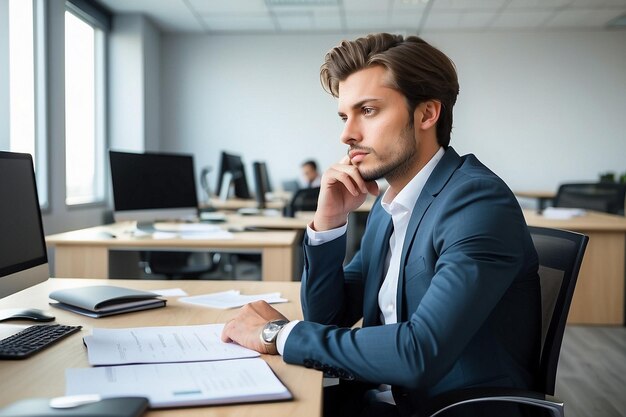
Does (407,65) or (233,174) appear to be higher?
(407,65)

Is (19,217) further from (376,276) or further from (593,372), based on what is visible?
(593,372)

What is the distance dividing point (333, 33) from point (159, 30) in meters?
2.34

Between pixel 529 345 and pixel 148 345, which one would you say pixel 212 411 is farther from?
pixel 529 345

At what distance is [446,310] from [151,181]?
8.15 feet

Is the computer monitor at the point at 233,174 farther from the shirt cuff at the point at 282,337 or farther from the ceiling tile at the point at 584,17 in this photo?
the ceiling tile at the point at 584,17

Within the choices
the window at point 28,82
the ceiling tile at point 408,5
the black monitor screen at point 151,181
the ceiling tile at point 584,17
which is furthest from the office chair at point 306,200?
the ceiling tile at point 584,17

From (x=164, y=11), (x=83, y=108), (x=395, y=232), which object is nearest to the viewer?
(x=395, y=232)

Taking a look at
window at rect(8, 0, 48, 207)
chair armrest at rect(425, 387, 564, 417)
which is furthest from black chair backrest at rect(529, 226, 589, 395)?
window at rect(8, 0, 48, 207)

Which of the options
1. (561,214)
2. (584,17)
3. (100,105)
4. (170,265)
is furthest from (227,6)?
(561,214)

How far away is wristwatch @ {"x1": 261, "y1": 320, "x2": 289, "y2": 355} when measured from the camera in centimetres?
110

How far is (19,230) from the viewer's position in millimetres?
1373

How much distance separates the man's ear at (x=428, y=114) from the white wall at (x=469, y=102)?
6816mm

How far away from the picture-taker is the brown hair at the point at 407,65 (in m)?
1.24

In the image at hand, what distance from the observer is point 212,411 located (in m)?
0.84
